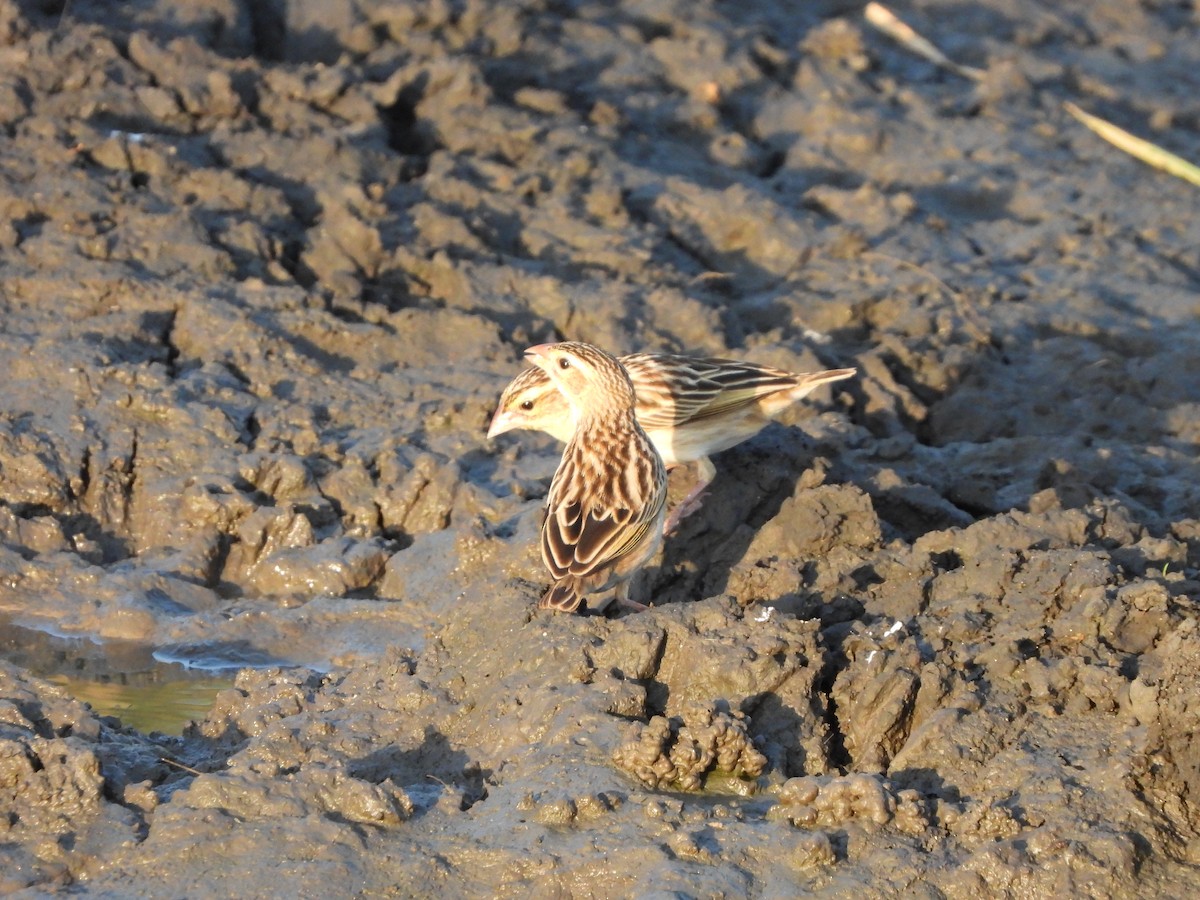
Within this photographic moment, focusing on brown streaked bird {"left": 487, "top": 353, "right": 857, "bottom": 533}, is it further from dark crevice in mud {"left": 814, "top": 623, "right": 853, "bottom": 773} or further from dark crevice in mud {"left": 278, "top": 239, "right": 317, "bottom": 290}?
dark crevice in mud {"left": 278, "top": 239, "right": 317, "bottom": 290}

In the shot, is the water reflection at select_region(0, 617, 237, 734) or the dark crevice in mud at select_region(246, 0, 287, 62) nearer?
the water reflection at select_region(0, 617, 237, 734)

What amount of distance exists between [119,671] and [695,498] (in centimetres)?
290

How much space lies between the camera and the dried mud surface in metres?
5.95

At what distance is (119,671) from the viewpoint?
27.2ft

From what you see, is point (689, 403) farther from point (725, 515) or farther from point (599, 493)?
point (599, 493)

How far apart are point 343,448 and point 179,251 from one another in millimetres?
2017

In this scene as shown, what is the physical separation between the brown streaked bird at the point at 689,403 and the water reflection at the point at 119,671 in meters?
2.01

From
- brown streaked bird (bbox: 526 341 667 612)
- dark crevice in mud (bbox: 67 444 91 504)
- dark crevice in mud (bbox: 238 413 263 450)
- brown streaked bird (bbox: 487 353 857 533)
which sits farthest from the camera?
dark crevice in mud (bbox: 238 413 263 450)

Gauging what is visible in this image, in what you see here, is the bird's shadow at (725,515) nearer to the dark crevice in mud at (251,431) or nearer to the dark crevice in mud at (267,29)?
the dark crevice in mud at (251,431)

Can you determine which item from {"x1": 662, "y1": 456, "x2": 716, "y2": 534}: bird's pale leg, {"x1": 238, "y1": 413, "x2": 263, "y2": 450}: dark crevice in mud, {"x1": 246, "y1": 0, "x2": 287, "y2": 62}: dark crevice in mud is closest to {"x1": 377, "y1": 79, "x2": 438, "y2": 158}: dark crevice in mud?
{"x1": 246, "y1": 0, "x2": 287, "y2": 62}: dark crevice in mud

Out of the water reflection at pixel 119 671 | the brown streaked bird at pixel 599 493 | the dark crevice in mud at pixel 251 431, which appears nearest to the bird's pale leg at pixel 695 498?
the brown streaked bird at pixel 599 493

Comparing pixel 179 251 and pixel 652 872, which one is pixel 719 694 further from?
pixel 179 251

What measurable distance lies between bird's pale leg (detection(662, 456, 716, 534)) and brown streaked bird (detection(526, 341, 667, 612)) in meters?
0.64

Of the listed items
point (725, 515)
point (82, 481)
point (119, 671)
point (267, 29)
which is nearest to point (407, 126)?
point (267, 29)
